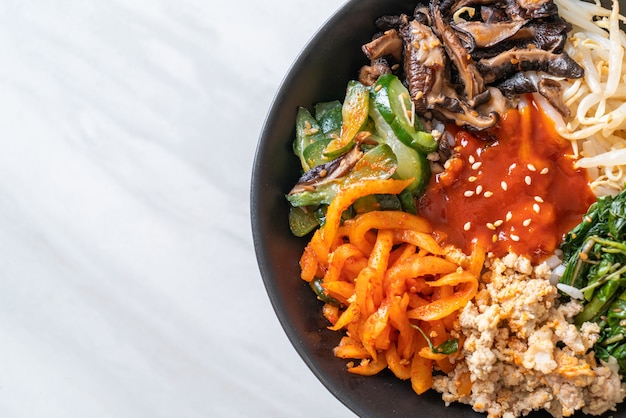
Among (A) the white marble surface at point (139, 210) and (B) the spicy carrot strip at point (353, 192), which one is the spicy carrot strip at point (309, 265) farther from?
(A) the white marble surface at point (139, 210)

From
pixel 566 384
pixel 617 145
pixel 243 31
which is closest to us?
pixel 566 384

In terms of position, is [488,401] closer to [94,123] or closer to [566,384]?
[566,384]

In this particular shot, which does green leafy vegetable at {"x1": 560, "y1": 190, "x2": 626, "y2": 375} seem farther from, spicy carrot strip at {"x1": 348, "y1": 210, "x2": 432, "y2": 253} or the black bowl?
spicy carrot strip at {"x1": 348, "y1": 210, "x2": 432, "y2": 253}

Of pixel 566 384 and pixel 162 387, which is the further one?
pixel 162 387

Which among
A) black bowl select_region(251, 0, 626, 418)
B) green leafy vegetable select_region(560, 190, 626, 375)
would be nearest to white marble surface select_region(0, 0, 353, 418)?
black bowl select_region(251, 0, 626, 418)

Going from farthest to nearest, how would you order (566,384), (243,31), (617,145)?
(243,31)
(617,145)
(566,384)

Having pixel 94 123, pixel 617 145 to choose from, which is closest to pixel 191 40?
pixel 94 123

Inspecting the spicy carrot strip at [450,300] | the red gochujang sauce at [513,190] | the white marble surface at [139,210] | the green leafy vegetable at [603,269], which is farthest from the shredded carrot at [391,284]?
the white marble surface at [139,210]
